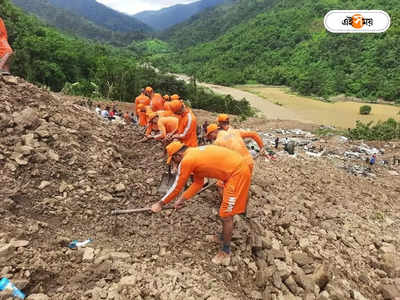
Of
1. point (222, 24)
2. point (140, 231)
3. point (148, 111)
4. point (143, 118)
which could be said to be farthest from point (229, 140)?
point (222, 24)

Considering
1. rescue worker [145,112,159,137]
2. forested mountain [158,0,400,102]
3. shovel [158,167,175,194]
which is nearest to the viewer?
shovel [158,167,175,194]

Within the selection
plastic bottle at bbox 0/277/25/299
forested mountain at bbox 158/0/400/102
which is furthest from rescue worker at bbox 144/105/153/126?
forested mountain at bbox 158/0/400/102

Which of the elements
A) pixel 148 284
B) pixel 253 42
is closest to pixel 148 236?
pixel 148 284

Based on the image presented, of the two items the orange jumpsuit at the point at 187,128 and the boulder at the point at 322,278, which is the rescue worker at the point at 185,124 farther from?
the boulder at the point at 322,278

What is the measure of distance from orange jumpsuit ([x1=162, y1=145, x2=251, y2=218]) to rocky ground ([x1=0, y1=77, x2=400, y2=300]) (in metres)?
0.69

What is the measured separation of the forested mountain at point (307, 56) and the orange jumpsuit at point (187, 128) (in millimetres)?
34842

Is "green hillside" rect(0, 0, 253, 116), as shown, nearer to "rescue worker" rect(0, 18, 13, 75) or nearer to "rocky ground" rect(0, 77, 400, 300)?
"rescue worker" rect(0, 18, 13, 75)

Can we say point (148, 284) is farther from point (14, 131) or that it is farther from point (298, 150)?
point (298, 150)

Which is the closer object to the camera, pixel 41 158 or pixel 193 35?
pixel 41 158

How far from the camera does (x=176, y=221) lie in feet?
11.6

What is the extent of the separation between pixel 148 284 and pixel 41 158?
2161 millimetres

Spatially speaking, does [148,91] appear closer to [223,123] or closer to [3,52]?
[3,52]

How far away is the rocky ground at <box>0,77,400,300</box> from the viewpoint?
2.57m

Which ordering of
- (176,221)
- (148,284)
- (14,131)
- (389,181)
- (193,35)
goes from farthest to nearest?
(193,35) < (389,181) < (14,131) < (176,221) < (148,284)
